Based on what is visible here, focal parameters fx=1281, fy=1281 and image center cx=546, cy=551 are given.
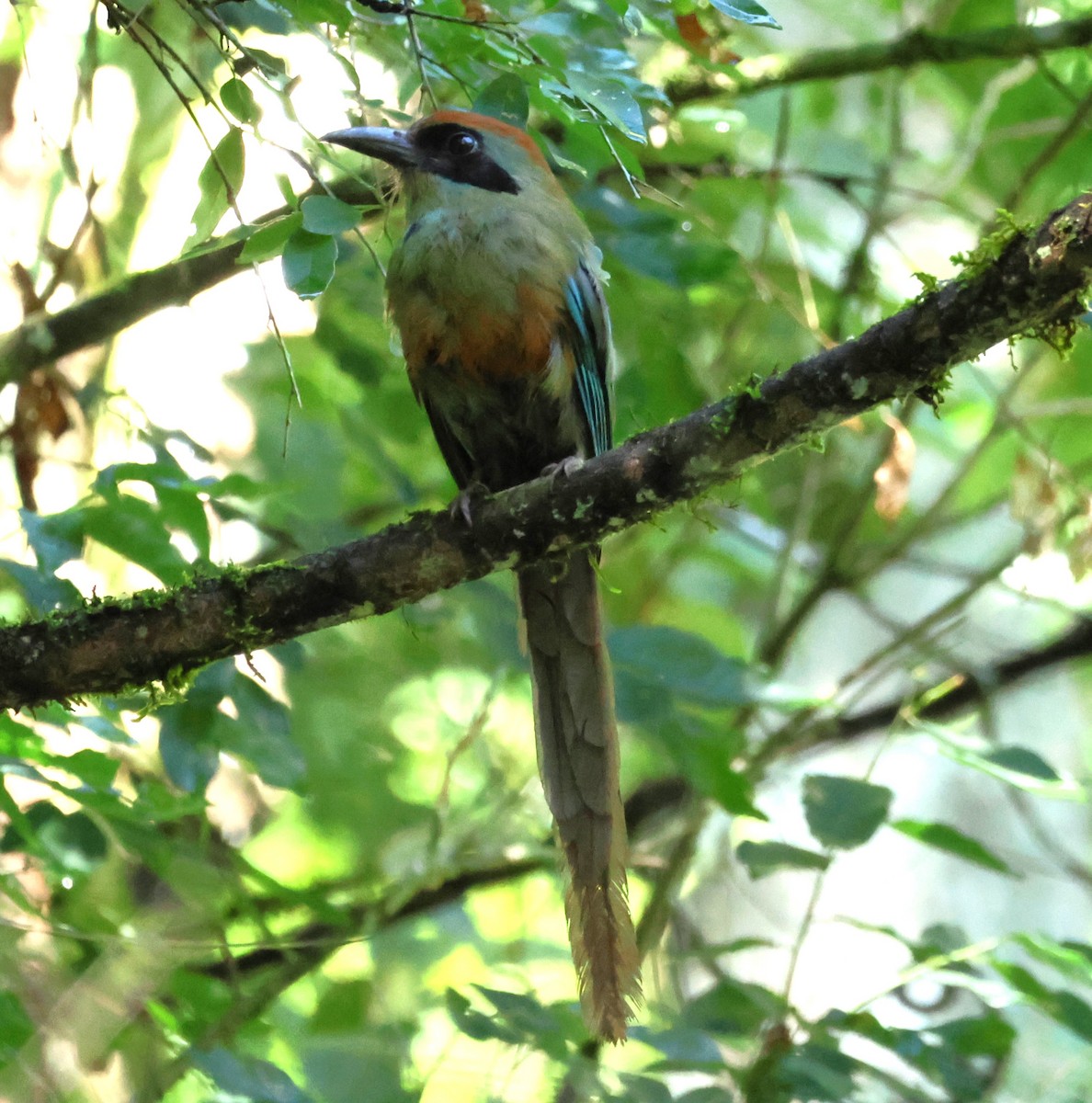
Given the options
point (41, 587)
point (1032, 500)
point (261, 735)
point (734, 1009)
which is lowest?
point (41, 587)

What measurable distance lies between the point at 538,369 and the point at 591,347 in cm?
19

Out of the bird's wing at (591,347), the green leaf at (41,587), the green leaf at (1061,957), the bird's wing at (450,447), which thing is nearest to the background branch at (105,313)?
the bird's wing at (450,447)

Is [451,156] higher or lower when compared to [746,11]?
higher

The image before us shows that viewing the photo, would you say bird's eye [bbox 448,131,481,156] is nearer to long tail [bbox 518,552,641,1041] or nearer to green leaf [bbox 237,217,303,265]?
long tail [bbox 518,552,641,1041]

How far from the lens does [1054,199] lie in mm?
3939

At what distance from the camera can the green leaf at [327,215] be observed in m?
1.97

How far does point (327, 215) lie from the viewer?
1992mm

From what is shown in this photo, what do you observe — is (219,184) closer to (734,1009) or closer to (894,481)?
(894,481)

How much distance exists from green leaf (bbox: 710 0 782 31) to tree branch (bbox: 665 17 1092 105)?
5.24ft

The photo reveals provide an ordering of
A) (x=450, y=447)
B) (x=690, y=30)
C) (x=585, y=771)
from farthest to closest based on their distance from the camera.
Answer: (x=450, y=447) < (x=585, y=771) < (x=690, y=30)

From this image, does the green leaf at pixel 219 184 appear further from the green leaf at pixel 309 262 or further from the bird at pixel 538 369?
the bird at pixel 538 369

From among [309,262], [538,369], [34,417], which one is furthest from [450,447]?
[309,262]

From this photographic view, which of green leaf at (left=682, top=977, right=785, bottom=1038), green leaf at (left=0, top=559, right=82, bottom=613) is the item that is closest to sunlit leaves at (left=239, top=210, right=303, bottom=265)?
green leaf at (left=0, top=559, right=82, bottom=613)

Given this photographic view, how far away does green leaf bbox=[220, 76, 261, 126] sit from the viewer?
81.7 inches
